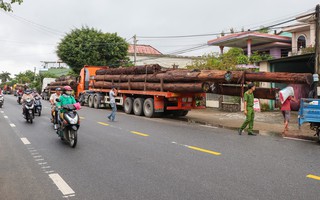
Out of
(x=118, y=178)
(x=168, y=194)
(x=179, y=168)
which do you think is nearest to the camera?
(x=168, y=194)

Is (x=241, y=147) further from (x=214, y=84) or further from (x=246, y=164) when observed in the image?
(x=214, y=84)

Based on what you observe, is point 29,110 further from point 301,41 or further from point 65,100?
point 301,41

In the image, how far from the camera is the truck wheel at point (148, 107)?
15969 mm

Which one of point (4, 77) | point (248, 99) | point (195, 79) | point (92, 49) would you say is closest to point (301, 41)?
point (195, 79)

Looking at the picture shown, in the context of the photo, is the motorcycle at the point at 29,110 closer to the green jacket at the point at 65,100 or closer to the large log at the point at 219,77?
the green jacket at the point at 65,100

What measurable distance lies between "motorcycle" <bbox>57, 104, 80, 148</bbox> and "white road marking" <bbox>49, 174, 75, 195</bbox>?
8.59 feet

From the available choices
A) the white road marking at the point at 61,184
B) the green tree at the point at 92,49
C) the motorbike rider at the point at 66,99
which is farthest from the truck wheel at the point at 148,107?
the green tree at the point at 92,49

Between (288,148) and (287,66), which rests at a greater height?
(287,66)

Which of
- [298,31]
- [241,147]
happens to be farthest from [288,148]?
[298,31]

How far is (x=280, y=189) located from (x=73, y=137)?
5292mm

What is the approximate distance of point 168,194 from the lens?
175 inches

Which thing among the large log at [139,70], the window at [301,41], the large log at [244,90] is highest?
the window at [301,41]

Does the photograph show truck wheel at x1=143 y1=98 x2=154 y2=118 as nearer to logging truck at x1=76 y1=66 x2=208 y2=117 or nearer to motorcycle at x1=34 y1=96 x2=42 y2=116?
logging truck at x1=76 y1=66 x2=208 y2=117

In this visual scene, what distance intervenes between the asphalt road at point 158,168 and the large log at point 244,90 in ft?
10.3
